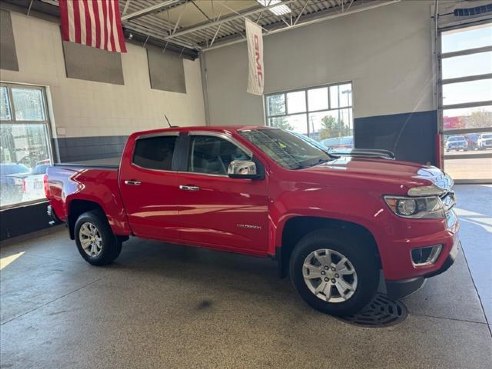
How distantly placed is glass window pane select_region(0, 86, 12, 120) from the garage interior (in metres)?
0.03

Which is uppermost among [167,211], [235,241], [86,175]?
[86,175]

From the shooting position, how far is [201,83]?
448 inches

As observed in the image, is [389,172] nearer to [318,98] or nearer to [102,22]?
[102,22]

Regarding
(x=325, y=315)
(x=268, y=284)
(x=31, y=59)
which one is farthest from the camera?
(x=31, y=59)

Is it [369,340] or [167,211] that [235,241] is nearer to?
[167,211]

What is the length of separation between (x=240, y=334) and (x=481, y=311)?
6.27 ft

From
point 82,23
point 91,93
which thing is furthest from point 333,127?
point 82,23

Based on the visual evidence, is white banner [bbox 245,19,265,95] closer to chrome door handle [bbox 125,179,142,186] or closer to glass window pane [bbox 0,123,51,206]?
glass window pane [bbox 0,123,51,206]

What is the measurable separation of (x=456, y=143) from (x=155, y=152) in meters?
7.97

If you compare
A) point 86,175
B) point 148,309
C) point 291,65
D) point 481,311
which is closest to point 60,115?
point 86,175

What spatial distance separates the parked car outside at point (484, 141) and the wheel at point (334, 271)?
7.57 meters

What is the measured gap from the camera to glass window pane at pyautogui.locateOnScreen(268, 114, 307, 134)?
33.5 ft

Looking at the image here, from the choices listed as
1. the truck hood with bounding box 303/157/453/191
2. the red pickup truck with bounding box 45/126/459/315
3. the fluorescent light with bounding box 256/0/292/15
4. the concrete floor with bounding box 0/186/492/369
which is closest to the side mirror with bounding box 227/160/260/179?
the red pickup truck with bounding box 45/126/459/315

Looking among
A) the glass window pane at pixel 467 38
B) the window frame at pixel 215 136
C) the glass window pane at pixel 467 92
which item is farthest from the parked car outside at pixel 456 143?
the window frame at pixel 215 136
